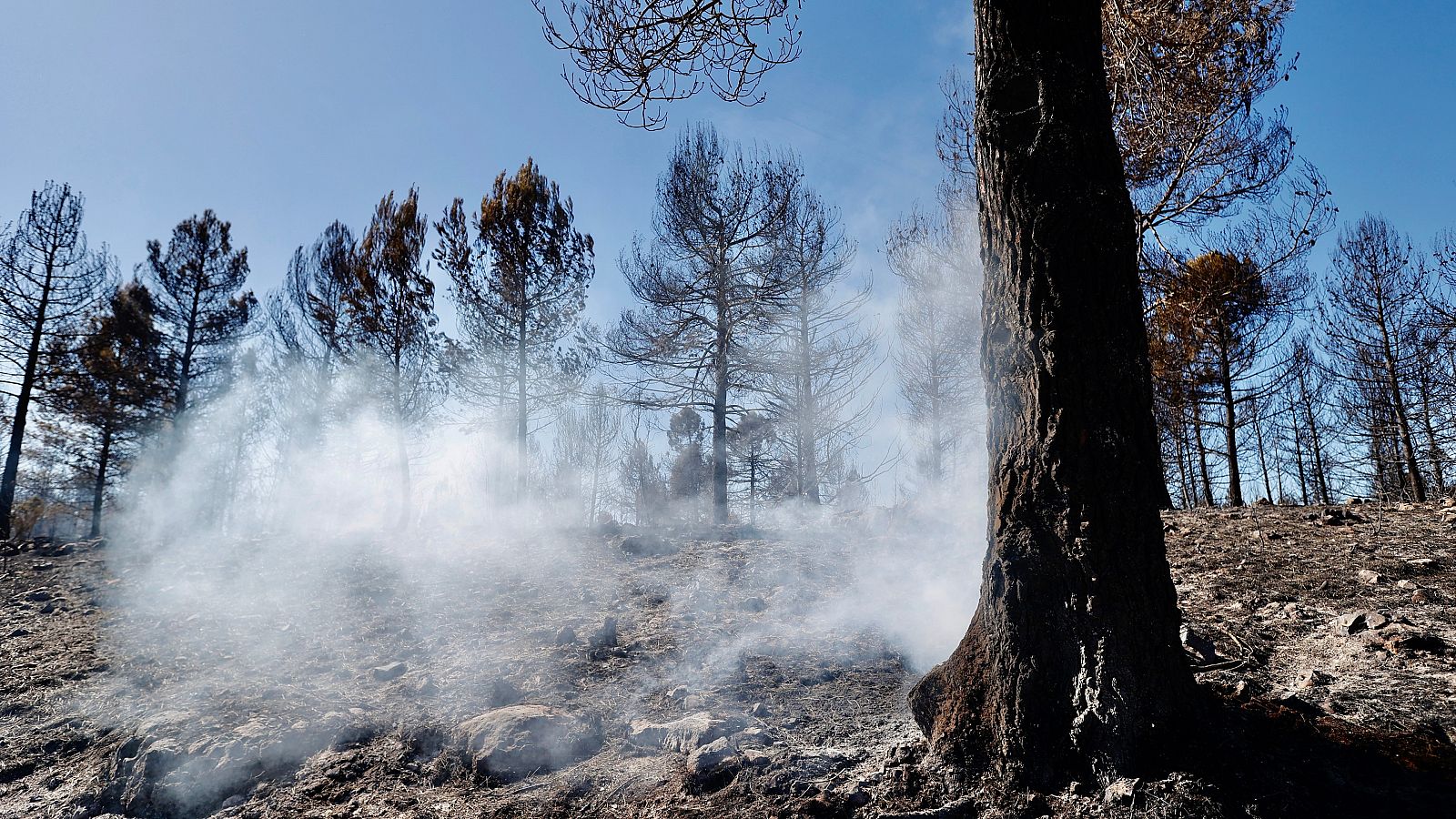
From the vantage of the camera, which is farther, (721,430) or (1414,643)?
(721,430)

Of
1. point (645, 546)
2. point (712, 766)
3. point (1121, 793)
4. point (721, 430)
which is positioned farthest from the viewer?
point (721, 430)

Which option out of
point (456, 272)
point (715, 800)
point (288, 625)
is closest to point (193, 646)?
point (288, 625)

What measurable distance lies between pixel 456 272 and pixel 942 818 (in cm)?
1499

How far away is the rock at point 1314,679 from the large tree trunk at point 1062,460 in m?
0.90

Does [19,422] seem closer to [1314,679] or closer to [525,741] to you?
[525,741]

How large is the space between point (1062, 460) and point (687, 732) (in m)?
1.87

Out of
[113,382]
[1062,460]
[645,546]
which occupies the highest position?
[113,382]

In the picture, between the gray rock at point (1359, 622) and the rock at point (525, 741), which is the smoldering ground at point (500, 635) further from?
the gray rock at point (1359, 622)

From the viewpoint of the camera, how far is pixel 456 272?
1495 centimetres

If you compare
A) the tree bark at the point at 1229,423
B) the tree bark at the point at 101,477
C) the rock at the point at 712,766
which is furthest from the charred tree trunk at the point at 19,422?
the tree bark at the point at 1229,423

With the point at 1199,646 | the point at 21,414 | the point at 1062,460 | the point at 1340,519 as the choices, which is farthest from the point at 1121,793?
the point at 21,414

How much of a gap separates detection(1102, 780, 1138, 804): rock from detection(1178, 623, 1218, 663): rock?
1.34m

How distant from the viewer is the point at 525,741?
115 inches

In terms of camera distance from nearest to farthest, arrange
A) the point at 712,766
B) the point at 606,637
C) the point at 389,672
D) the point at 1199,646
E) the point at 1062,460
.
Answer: the point at 1062,460 < the point at 712,766 < the point at 1199,646 < the point at 389,672 < the point at 606,637
